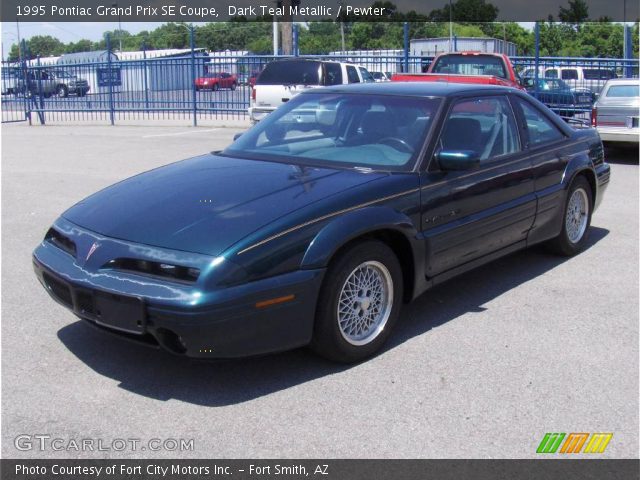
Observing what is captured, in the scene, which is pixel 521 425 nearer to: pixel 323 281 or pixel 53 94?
pixel 323 281

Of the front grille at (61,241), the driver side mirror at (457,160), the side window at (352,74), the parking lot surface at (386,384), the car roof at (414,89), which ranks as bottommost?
the parking lot surface at (386,384)

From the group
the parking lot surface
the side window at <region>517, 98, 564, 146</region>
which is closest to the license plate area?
the parking lot surface

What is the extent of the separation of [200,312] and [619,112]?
10.8m

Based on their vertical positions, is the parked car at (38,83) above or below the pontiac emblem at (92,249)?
above

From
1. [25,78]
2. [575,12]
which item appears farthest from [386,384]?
[575,12]

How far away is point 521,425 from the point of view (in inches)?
144

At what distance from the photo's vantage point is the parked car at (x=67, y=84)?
22203mm

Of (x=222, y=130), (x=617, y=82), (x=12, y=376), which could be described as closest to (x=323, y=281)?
(x=12, y=376)

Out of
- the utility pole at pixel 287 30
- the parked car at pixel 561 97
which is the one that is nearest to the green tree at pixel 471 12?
the utility pole at pixel 287 30

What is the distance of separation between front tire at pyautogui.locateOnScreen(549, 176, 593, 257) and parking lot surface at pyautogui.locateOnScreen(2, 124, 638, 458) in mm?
468

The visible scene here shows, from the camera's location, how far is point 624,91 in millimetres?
12758

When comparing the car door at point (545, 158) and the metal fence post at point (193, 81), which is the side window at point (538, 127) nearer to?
the car door at point (545, 158)

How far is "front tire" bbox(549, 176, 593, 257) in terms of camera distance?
21.3ft

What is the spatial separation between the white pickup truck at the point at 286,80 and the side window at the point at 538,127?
32.2ft
